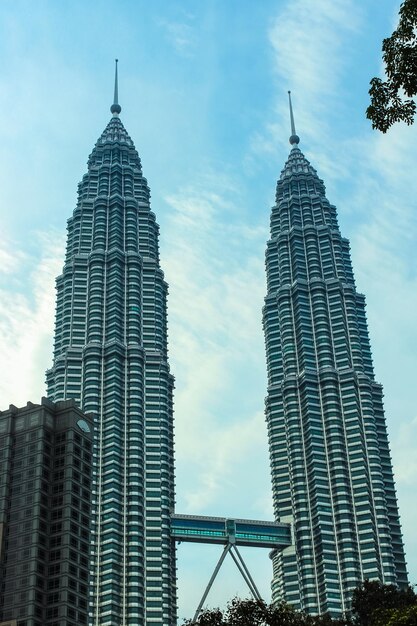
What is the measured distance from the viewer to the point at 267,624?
2657 inches

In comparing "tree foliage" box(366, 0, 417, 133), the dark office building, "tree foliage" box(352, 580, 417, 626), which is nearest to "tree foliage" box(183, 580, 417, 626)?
"tree foliage" box(352, 580, 417, 626)

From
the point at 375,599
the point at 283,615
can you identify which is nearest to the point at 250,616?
the point at 283,615

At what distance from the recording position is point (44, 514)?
15688 cm

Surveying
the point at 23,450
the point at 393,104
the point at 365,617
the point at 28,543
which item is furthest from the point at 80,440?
the point at 393,104

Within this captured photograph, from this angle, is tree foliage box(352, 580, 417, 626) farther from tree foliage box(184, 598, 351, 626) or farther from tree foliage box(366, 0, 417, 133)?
tree foliage box(366, 0, 417, 133)

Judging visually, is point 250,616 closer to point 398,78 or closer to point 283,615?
point 283,615

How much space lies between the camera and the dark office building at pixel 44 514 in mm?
147875

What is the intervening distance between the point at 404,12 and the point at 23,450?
149 m

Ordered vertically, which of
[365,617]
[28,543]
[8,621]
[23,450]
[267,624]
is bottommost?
[267,624]

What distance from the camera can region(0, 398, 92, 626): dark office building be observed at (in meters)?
148

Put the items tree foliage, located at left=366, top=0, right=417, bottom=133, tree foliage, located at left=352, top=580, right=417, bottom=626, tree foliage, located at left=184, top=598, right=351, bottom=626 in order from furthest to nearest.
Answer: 1. tree foliage, located at left=352, top=580, right=417, bottom=626
2. tree foliage, located at left=184, top=598, right=351, bottom=626
3. tree foliage, located at left=366, top=0, right=417, bottom=133

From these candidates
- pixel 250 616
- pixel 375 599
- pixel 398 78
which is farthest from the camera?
pixel 375 599

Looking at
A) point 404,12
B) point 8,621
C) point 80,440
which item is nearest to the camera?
point 404,12

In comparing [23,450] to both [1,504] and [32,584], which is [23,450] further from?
[32,584]
